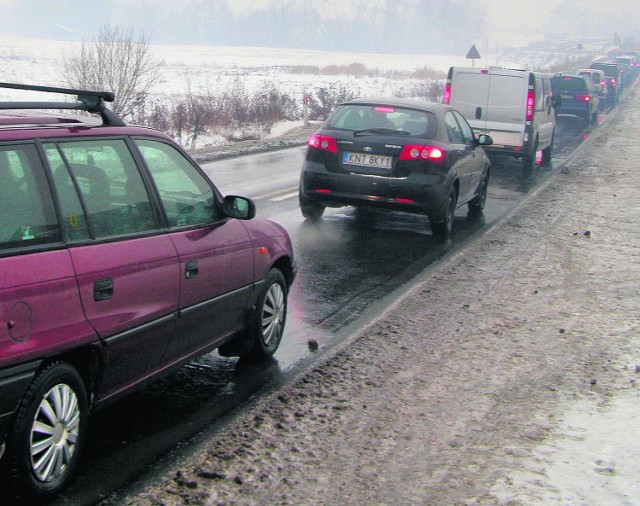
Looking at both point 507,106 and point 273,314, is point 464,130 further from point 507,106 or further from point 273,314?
point 273,314

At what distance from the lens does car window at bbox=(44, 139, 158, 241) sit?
3967 mm

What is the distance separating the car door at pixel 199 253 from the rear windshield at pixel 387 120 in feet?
18.2

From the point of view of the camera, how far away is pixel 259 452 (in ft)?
14.6

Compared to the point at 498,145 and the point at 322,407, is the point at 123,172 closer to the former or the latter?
the point at 322,407

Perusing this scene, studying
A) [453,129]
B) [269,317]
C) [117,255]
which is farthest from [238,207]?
[453,129]

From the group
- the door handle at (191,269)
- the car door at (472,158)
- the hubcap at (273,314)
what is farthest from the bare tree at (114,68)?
the door handle at (191,269)

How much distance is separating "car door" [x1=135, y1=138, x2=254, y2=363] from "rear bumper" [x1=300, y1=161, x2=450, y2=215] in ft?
16.8

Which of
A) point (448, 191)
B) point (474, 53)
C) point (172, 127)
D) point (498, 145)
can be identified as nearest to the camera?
point (448, 191)

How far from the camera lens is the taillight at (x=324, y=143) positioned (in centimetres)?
1062

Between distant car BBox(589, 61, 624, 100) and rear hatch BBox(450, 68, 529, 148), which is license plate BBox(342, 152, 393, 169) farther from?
distant car BBox(589, 61, 624, 100)

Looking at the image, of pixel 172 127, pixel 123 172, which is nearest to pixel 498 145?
pixel 172 127

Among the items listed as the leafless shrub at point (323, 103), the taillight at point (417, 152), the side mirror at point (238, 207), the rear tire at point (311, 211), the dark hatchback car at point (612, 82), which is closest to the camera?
the side mirror at point (238, 207)

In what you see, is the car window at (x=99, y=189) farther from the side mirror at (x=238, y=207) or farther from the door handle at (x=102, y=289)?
the side mirror at (x=238, y=207)

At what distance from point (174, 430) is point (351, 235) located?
6.48 m
